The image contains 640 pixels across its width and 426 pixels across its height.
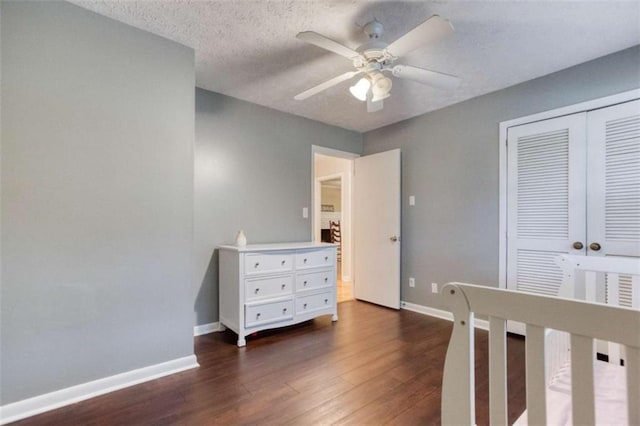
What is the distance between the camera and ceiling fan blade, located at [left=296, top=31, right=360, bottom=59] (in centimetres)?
158

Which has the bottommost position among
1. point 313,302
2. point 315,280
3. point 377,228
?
point 313,302

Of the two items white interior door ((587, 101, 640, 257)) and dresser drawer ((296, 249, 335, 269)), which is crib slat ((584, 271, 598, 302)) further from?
dresser drawer ((296, 249, 335, 269))

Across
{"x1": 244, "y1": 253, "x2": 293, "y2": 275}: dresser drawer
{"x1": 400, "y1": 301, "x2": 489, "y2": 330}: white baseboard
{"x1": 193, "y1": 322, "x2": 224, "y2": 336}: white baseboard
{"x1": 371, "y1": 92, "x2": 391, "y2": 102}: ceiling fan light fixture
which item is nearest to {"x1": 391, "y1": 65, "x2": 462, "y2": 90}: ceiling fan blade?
{"x1": 371, "y1": 92, "x2": 391, "y2": 102}: ceiling fan light fixture

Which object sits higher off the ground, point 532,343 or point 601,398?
point 532,343

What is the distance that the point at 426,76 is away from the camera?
2.02m

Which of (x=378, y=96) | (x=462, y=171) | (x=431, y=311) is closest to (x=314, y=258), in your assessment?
(x=431, y=311)

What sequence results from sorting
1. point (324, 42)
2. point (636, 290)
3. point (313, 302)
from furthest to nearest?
point (313, 302) → point (324, 42) → point (636, 290)

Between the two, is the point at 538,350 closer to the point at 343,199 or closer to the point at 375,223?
the point at 375,223

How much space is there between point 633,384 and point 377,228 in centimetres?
326

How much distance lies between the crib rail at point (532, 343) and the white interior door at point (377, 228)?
2.85 m

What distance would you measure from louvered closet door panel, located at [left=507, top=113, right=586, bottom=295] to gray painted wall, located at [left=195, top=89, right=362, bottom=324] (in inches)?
83.7

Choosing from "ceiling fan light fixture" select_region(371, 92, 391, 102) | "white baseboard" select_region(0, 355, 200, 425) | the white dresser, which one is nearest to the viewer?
"white baseboard" select_region(0, 355, 200, 425)

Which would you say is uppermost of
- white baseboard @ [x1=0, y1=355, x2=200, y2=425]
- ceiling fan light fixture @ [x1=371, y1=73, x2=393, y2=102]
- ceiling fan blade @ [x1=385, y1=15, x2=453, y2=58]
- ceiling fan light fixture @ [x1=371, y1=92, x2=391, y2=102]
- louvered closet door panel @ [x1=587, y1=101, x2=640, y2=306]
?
ceiling fan blade @ [x1=385, y1=15, x2=453, y2=58]

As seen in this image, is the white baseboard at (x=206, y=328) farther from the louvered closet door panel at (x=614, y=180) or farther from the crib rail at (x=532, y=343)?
the louvered closet door panel at (x=614, y=180)
